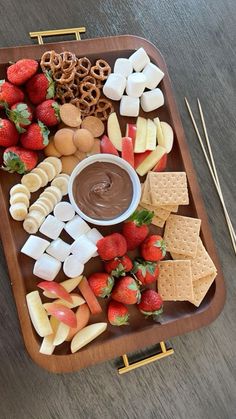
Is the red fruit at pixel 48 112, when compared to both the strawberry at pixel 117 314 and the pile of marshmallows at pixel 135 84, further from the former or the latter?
the strawberry at pixel 117 314

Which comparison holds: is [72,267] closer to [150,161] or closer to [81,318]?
[81,318]

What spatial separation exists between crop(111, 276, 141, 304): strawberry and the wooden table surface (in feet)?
0.76

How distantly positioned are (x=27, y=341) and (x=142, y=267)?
0.37 meters

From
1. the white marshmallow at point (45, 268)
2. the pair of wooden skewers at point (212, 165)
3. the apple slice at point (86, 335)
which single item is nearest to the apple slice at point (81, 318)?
the apple slice at point (86, 335)

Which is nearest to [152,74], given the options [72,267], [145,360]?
[72,267]

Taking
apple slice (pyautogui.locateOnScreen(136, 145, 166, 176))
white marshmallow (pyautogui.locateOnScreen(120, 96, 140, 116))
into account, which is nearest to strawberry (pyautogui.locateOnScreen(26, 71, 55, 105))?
white marshmallow (pyautogui.locateOnScreen(120, 96, 140, 116))

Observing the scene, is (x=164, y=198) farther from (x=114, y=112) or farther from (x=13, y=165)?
(x=13, y=165)

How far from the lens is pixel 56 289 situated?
126cm

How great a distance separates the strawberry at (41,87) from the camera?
1.32 metres

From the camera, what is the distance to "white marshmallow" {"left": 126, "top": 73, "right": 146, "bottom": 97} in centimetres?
141

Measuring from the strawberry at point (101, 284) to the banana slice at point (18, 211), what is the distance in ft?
0.83

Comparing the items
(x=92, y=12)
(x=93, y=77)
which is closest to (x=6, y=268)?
(x=93, y=77)

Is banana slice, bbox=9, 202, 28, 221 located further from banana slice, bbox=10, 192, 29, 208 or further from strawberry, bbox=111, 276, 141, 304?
strawberry, bbox=111, 276, 141, 304

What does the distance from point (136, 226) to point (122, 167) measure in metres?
0.17
